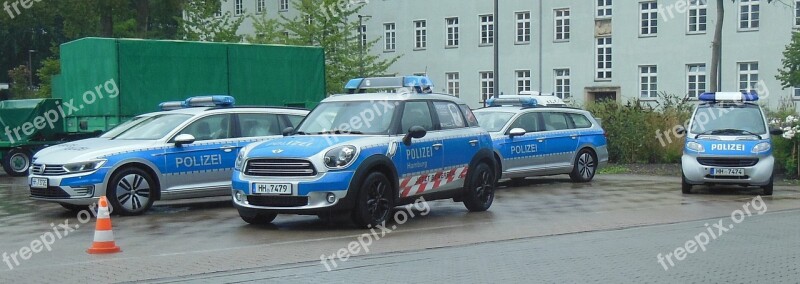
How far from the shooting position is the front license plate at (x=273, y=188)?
12.5 metres

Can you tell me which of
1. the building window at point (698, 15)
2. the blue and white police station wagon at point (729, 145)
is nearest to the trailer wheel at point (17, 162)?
the blue and white police station wagon at point (729, 145)

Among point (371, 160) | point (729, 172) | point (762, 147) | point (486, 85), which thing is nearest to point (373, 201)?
point (371, 160)

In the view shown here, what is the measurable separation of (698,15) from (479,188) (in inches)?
1437

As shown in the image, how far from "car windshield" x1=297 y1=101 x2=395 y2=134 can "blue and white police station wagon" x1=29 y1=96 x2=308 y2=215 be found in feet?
7.31

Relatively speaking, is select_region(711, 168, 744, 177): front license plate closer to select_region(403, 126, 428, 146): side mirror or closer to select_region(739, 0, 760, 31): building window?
select_region(403, 126, 428, 146): side mirror

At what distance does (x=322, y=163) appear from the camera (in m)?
12.4

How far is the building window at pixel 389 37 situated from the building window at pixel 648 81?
1552cm

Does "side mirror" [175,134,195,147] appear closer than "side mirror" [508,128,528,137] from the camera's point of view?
Yes

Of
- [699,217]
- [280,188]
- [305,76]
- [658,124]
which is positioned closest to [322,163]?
[280,188]

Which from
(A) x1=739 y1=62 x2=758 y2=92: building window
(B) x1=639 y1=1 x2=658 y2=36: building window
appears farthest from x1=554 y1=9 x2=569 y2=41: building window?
(A) x1=739 y1=62 x2=758 y2=92: building window

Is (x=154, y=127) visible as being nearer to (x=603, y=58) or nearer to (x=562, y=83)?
(x=603, y=58)

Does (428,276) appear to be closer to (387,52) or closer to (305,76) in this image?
(305,76)

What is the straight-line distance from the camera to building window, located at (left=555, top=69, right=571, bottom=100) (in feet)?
176

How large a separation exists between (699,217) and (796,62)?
30322 millimetres
